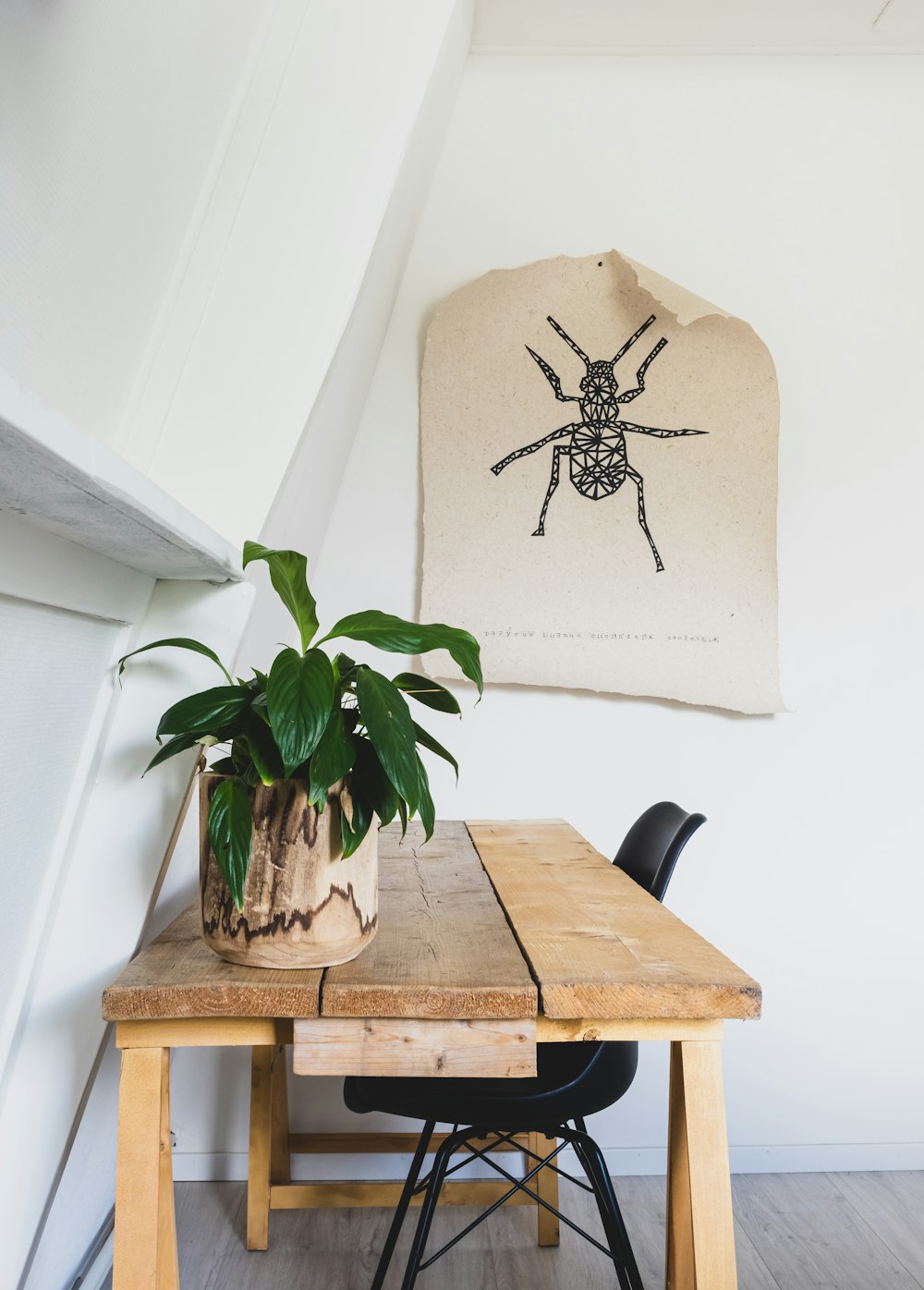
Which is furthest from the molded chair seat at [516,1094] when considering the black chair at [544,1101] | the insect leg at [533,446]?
the insect leg at [533,446]

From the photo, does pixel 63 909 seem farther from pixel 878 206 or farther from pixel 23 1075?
pixel 878 206

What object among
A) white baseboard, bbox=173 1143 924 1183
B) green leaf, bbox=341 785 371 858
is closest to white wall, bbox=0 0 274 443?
green leaf, bbox=341 785 371 858

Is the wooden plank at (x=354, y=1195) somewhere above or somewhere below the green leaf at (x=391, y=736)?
below

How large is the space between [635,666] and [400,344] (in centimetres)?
95

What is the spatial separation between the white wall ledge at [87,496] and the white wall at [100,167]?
19cm

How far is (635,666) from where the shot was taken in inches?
80.2

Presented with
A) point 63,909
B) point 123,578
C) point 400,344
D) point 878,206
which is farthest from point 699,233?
point 63,909

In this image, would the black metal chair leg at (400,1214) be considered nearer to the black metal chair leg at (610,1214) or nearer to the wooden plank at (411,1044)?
the black metal chair leg at (610,1214)

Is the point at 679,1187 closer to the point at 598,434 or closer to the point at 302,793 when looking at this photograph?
the point at 302,793

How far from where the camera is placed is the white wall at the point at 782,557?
2.03 m

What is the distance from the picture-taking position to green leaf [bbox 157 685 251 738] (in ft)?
2.86

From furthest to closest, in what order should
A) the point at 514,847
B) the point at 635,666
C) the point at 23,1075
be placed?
the point at 635,666, the point at 514,847, the point at 23,1075

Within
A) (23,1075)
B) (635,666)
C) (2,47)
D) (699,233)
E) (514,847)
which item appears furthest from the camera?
(699,233)

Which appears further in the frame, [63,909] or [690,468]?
[690,468]
